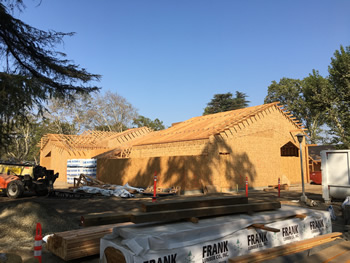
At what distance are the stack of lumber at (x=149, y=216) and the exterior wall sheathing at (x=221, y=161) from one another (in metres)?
12.7

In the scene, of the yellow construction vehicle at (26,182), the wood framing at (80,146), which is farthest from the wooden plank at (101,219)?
the wood framing at (80,146)

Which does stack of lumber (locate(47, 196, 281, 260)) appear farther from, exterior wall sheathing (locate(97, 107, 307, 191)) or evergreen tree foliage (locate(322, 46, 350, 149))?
evergreen tree foliage (locate(322, 46, 350, 149))

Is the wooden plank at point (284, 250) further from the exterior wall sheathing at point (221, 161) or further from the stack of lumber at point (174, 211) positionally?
the exterior wall sheathing at point (221, 161)

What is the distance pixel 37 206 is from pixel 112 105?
4782 centimetres

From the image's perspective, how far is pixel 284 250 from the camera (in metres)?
5.15

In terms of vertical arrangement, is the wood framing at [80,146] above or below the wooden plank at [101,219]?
above

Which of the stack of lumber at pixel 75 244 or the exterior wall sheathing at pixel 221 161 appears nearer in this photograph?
the stack of lumber at pixel 75 244

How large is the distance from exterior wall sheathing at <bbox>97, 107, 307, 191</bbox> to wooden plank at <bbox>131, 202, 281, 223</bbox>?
1292 cm

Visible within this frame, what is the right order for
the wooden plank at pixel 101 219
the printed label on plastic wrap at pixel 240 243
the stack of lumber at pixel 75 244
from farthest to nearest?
the stack of lumber at pixel 75 244
the wooden plank at pixel 101 219
the printed label on plastic wrap at pixel 240 243

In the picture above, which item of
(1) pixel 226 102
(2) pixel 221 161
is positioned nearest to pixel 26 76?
(2) pixel 221 161

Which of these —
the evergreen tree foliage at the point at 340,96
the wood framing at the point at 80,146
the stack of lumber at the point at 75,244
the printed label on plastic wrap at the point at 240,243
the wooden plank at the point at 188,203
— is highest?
the evergreen tree foliage at the point at 340,96

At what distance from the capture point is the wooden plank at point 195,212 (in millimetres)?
4290

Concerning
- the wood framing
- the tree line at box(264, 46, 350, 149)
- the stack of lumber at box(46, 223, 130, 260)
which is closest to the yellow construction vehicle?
the wood framing

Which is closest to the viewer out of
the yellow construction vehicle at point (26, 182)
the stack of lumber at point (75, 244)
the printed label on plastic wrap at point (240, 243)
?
the printed label on plastic wrap at point (240, 243)
